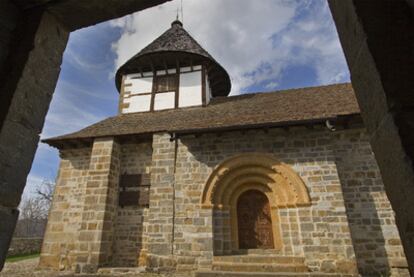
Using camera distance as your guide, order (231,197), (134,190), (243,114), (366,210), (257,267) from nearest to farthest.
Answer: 1. (257,267)
2. (366,210)
3. (231,197)
4. (134,190)
5. (243,114)

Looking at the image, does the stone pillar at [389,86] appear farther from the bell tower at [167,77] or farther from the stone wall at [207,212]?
the bell tower at [167,77]

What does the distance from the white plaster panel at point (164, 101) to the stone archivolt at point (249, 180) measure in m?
4.04

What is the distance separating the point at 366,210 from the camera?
689 cm

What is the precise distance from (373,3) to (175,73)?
972 cm

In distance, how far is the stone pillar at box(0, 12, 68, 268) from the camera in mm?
1680

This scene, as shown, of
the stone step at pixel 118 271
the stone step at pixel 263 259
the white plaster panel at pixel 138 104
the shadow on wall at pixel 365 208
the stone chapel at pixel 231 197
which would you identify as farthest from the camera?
the white plaster panel at pixel 138 104

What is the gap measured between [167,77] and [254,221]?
6823 mm

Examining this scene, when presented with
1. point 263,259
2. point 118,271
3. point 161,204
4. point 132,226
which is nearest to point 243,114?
point 161,204

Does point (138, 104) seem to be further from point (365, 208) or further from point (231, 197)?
point (365, 208)

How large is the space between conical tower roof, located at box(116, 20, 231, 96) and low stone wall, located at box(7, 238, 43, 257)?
11.4m

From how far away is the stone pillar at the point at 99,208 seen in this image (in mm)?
7020

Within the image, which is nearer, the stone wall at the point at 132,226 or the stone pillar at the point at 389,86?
the stone pillar at the point at 389,86

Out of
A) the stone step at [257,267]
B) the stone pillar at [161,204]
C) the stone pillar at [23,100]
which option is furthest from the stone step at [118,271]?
the stone pillar at [23,100]

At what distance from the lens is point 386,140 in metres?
1.26
